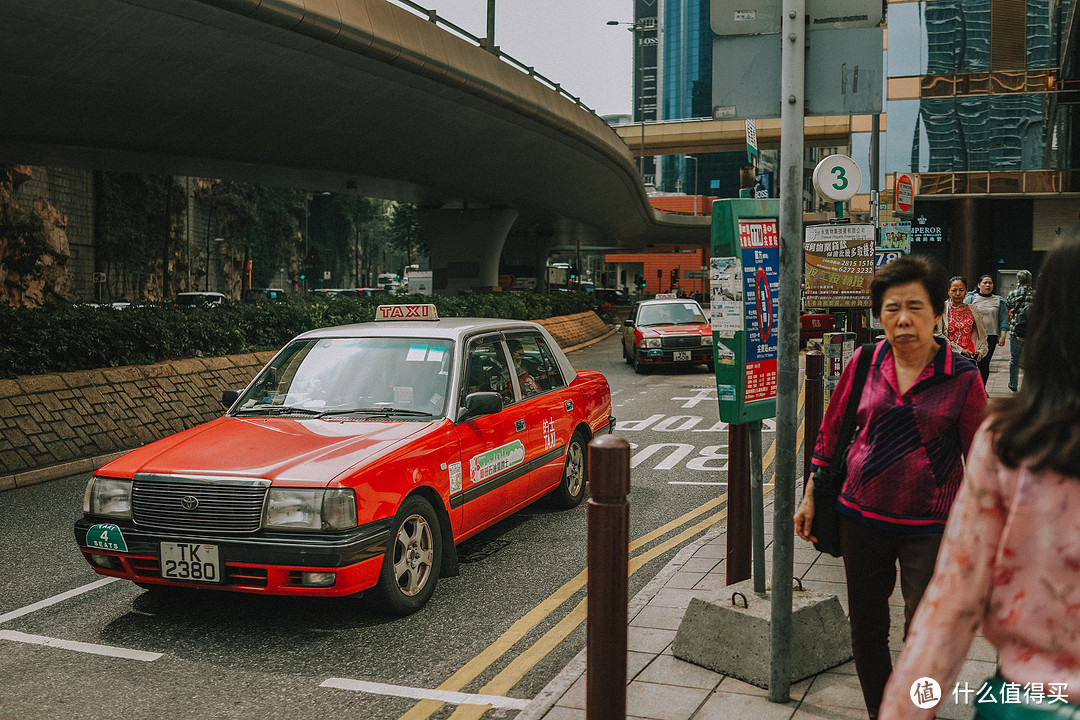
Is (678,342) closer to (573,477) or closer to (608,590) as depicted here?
(573,477)

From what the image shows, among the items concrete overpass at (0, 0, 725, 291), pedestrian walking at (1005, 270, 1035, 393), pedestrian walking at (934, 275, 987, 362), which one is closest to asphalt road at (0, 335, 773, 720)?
pedestrian walking at (934, 275, 987, 362)

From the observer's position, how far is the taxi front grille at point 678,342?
19750 mm

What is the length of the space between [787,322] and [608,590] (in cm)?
138

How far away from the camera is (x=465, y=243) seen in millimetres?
38312

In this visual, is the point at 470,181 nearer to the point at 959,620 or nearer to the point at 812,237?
the point at 812,237

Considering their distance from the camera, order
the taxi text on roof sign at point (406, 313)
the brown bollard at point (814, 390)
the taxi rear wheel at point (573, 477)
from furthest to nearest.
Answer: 1. the taxi rear wheel at point (573, 477)
2. the brown bollard at point (814, 390)
3. the taxi text on roof sign at point (406, 313)

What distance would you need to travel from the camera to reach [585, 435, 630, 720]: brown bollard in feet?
8.85

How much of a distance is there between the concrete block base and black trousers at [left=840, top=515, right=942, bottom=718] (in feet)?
2.30

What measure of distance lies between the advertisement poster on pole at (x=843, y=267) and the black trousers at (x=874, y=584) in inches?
283

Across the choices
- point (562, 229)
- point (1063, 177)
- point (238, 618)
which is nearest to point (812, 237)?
point (238, 618)

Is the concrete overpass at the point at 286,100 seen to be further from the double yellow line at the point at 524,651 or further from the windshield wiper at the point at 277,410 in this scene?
the double yellow line at the point at 524,651

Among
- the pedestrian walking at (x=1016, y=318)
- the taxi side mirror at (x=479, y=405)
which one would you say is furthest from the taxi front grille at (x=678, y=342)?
the taxi side mirror at (x=479, y=405)

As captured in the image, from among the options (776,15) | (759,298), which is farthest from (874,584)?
(776,15)

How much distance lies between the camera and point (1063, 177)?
35094mm
